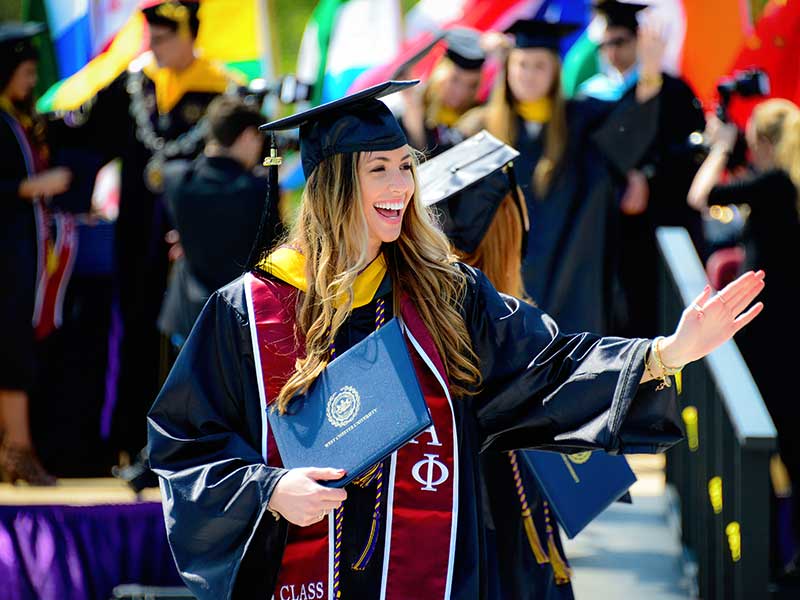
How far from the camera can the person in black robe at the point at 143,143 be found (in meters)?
7.12

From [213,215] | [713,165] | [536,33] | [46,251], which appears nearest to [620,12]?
[713,165]

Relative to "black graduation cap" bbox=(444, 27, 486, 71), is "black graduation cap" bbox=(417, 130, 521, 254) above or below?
above

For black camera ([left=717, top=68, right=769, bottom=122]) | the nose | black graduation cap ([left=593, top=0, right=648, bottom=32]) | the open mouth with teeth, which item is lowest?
black camera ([left=717, top=68, right=769, bottom=122])

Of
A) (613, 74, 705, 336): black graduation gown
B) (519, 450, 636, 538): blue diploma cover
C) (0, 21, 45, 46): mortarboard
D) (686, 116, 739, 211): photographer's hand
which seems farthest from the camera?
(0, 21, 45, 46): mortarboard

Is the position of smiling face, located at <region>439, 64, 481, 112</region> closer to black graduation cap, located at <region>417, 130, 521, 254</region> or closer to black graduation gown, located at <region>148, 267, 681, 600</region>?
black graduation cap, located at <region>417, 130, 521, 254</region>

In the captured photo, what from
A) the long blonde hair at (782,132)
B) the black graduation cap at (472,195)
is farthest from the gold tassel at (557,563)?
the long blonde hair at (782,132)

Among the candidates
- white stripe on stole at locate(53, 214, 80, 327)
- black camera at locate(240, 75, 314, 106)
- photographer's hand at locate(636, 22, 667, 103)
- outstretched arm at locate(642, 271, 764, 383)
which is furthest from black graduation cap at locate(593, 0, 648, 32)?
outstretched arm at locate(642, 271, 764, 383)

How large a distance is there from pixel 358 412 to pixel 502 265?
128 cm

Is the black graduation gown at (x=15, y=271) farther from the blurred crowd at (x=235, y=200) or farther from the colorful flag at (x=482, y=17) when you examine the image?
the colorful flag at (x=482, y=17)

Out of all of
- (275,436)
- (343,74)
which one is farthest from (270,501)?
(343,74)

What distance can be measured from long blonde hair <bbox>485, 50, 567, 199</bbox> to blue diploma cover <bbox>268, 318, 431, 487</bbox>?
10.9 feet

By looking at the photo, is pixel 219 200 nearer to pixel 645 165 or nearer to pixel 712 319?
pixel 645 165

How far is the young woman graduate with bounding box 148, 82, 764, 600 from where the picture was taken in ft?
9.61

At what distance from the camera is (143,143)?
7.20 m
